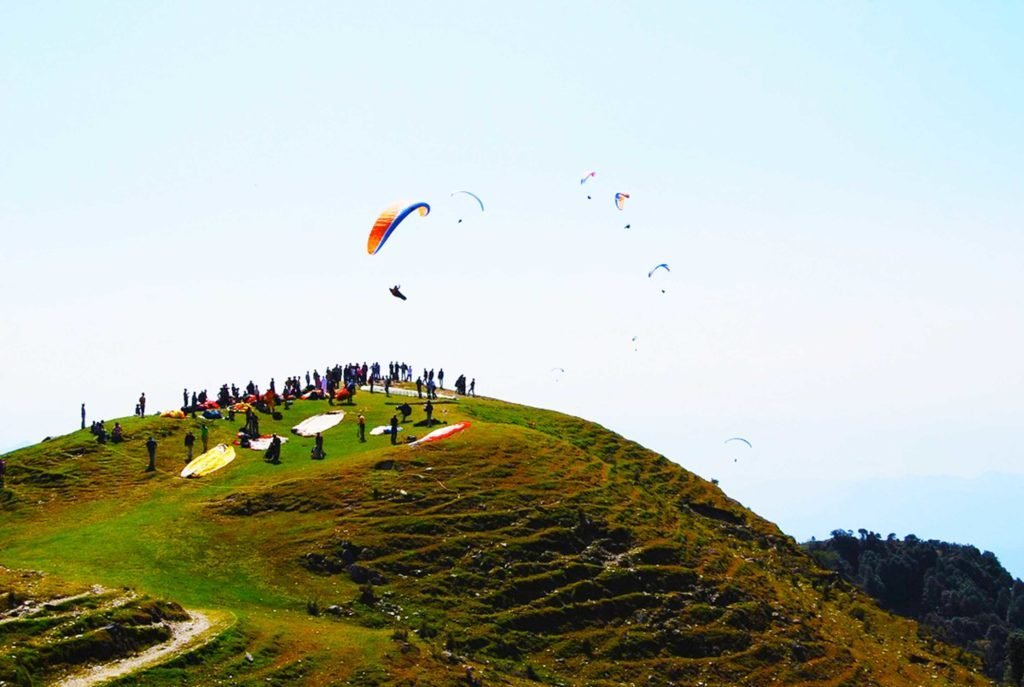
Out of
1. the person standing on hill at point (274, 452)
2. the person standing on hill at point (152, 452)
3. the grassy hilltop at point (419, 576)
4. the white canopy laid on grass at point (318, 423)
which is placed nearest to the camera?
the grassy hilltop at point (419, 576)

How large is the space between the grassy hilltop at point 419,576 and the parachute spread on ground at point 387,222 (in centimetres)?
1169

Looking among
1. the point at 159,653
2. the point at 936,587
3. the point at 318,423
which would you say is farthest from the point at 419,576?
the point at 936,587

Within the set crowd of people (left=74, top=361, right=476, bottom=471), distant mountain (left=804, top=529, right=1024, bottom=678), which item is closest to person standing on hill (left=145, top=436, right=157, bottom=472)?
crowd of people (left=74, top=361, right=476, bottom=471)

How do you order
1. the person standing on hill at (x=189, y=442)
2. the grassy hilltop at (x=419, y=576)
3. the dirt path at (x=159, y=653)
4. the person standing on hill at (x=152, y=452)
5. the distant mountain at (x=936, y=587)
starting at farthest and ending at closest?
the distant mountain at (x=936, y=587) → the person standing on hill at (x=189, y=442) → the person standing on hill at (x=152, y=452) → the grassy hilltop at (x=419, y=576) → the dirt path at (x=159, y=653)

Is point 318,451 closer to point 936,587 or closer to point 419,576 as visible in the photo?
point 419,576

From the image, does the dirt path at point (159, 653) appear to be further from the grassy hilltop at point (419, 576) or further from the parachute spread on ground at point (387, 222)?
the parachute spread on ground at point (387, 222)

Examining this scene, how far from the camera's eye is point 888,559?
14600 cm

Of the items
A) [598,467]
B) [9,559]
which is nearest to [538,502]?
[598,467]

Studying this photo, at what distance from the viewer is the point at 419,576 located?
45.2 meters

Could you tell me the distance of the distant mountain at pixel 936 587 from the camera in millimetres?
130125

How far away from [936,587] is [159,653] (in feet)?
428

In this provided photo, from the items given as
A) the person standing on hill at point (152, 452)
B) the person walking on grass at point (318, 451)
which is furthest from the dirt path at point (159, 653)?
the person standing on hill at point (152, 452)

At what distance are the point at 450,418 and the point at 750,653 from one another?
27.4 metres

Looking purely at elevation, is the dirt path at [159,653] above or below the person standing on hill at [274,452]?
below
